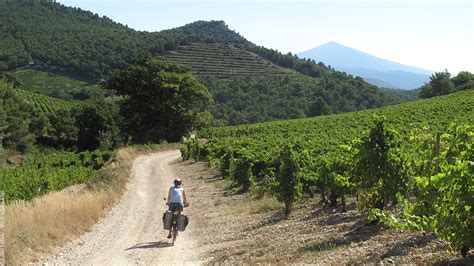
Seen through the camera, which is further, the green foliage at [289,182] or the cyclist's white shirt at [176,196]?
the green foliage at [289,182]

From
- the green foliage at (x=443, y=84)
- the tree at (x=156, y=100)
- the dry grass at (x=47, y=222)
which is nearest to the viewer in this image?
the dry grass at (x=47, y=222)

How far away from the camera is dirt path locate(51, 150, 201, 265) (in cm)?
1100

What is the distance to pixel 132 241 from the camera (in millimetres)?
13211

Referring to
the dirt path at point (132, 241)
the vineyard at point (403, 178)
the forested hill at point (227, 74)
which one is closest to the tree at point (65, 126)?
the forested hill at point (227, 74)

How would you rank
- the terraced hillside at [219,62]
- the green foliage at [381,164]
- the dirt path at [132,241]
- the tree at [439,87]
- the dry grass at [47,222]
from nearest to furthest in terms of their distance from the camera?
1. the green foliage at [381,164]
2. the dry grass at [47,222]
3. the dirt path at [132,241]
4. the tree at [439,87]
5. the terraced hillside at [219,62]

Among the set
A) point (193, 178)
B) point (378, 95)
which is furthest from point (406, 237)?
point (378, 95)

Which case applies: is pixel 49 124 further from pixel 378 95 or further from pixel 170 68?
pixel 378 95

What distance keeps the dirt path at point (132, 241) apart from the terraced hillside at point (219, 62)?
14428 centimetres

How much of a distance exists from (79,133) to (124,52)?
114299 millimetres

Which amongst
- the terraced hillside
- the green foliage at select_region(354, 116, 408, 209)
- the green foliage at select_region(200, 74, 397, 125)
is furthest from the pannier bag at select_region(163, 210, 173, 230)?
the terraced hillside

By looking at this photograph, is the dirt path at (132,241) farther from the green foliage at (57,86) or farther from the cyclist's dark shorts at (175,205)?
the green foliage at (57,86)

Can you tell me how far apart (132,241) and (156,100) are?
44735mm

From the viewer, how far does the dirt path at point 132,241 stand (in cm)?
1100

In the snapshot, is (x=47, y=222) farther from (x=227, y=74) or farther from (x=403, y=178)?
(x=227, y=74)
